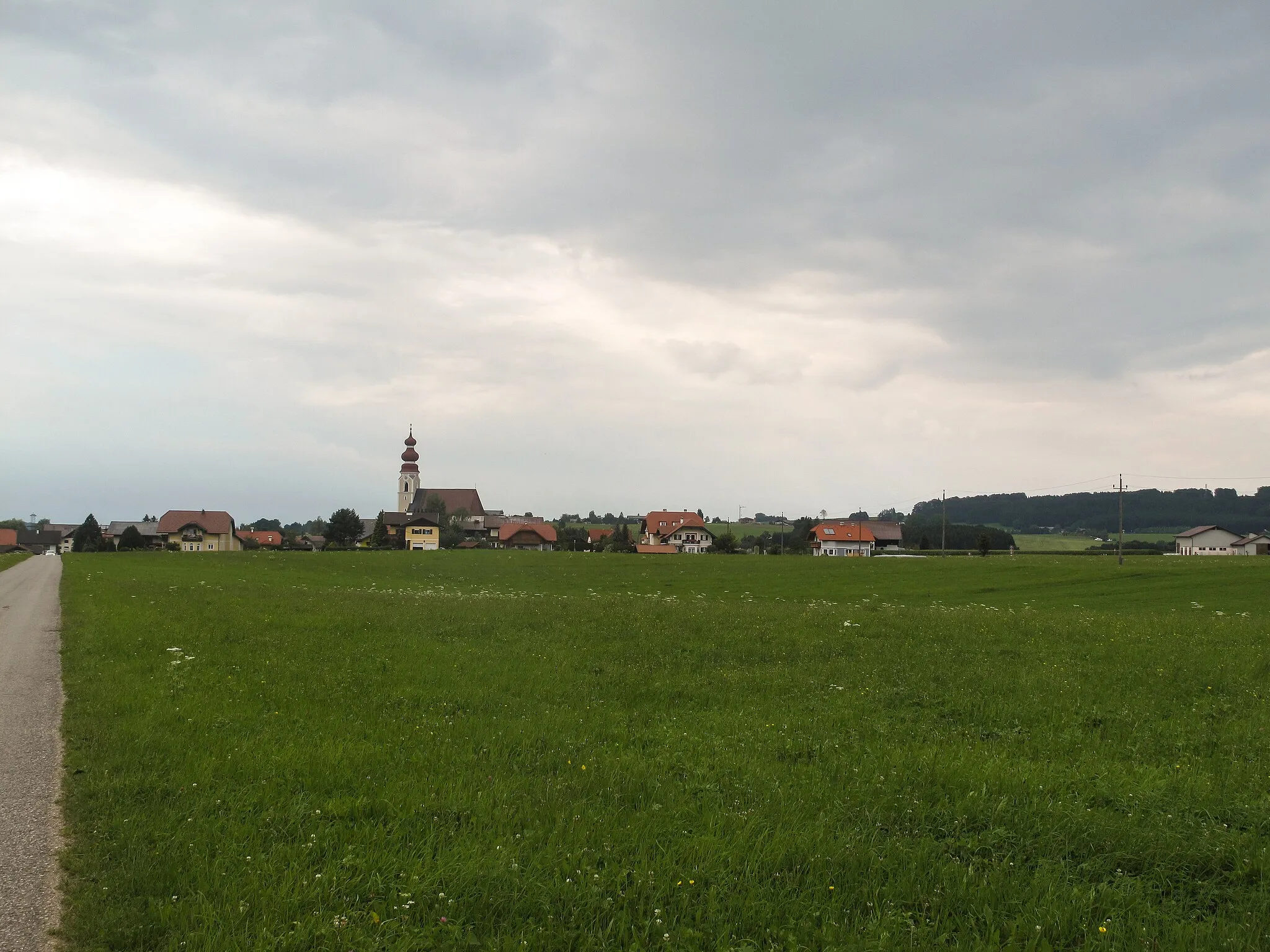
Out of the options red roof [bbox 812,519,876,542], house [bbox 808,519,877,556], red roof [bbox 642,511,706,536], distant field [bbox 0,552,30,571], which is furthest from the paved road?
red roof [bbox 642,511,706,536]

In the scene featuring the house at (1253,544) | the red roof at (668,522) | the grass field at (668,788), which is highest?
the red roof at (668,522)

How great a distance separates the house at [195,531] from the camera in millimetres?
164875

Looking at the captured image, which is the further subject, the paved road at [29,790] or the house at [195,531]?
the house at [195,531]

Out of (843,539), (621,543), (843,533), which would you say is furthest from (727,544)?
(843,533)

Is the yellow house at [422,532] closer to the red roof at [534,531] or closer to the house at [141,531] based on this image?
the red roof at [534,531]

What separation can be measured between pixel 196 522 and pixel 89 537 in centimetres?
1893

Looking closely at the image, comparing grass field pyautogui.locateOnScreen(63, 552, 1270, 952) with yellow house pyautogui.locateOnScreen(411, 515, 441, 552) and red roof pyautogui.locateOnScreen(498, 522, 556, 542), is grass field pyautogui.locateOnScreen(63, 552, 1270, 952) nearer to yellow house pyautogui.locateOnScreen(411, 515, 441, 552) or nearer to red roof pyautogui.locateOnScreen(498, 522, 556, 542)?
yellow house pyautogui.locateOnScreen(411, 515, 441, 552)

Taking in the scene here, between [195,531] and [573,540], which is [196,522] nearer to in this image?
[195,531]

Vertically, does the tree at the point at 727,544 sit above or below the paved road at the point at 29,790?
below

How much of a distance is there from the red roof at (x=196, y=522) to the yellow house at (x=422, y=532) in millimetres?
36450

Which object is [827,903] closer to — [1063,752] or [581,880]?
[581,880]

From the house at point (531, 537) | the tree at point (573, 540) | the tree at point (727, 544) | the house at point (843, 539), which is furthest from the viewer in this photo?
the house at point (531, 537)

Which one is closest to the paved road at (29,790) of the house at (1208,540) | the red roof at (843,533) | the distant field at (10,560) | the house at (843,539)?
the distant field at (10,560)

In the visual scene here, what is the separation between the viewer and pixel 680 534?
18425 cm
